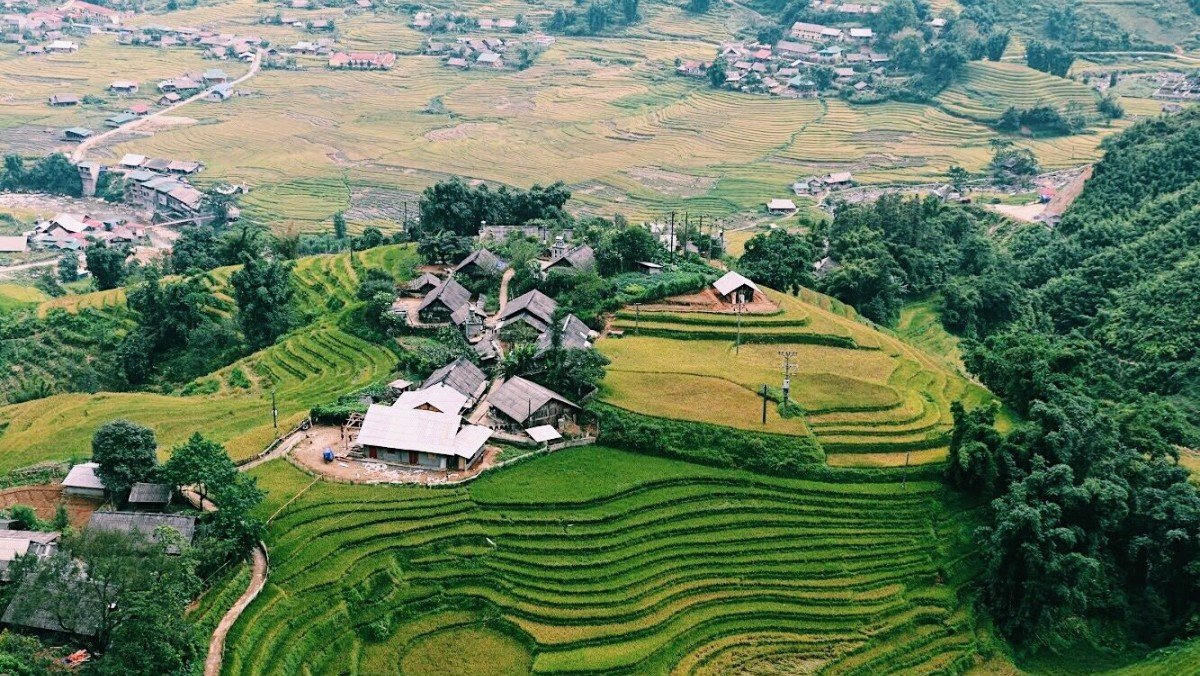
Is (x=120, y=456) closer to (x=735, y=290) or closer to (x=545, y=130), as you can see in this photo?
(x=735, y=290)

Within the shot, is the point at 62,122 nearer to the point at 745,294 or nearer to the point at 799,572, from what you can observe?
the point at 745,294

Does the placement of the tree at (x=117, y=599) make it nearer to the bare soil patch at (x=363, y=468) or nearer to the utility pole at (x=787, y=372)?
the bare soil patch at (x=363, y=468)

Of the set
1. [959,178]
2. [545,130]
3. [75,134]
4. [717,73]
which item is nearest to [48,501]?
[545,130]

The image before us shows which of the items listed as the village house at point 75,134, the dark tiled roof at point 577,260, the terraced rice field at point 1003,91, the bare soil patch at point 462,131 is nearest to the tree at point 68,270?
the village house at point 75,134

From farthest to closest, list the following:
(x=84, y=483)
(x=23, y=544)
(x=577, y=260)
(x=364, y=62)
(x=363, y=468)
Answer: (x=364, y=62)
(x=577, y=260)
(x=363, y=468)
(x=84, y=483)
(x=23, y=544)

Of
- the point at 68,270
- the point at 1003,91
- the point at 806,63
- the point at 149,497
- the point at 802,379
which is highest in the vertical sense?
the point at 806,63

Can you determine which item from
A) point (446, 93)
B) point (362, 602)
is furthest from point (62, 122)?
point (362, 602)

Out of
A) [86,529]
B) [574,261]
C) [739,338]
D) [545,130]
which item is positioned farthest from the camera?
[545,130]
